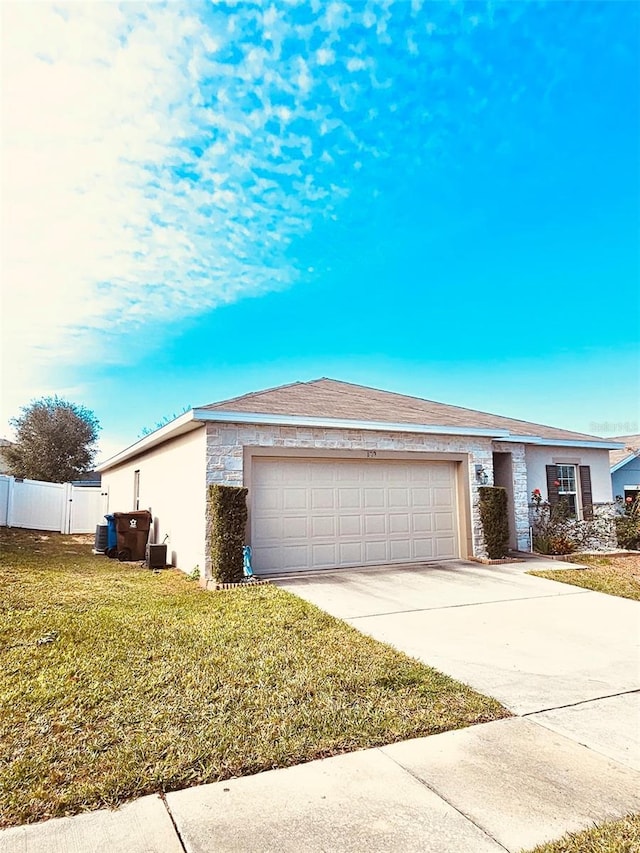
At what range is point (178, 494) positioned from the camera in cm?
1105

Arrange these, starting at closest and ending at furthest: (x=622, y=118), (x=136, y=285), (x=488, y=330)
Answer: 1. (x=622, y=118)
2. (x=136, y=285)
3. (x=488, y=330)

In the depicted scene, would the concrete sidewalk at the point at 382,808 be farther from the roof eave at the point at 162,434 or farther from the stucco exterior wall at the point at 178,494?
the roof eave at the point at 162,434

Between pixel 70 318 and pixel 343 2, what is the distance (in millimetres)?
10543

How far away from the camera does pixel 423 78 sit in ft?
29.6

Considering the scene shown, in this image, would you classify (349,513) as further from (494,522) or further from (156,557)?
(156,557)

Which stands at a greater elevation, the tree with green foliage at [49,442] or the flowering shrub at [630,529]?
the tree with green foliage at [49,442]

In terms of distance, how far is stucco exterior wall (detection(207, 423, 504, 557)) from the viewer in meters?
9.25

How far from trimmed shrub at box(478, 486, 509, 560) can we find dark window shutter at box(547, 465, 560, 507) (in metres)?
3.15

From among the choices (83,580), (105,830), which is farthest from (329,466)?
(105,830)

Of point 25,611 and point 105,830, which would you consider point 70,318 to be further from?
point 105,830

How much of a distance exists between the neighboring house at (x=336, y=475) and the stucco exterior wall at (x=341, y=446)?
0.02 meters

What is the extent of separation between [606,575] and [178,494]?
8619 mm

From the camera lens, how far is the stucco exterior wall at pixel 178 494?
9469 millimetres

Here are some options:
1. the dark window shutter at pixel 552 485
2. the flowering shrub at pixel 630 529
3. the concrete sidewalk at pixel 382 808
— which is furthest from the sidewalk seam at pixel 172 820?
the flowering shrub at pixel 630 529
